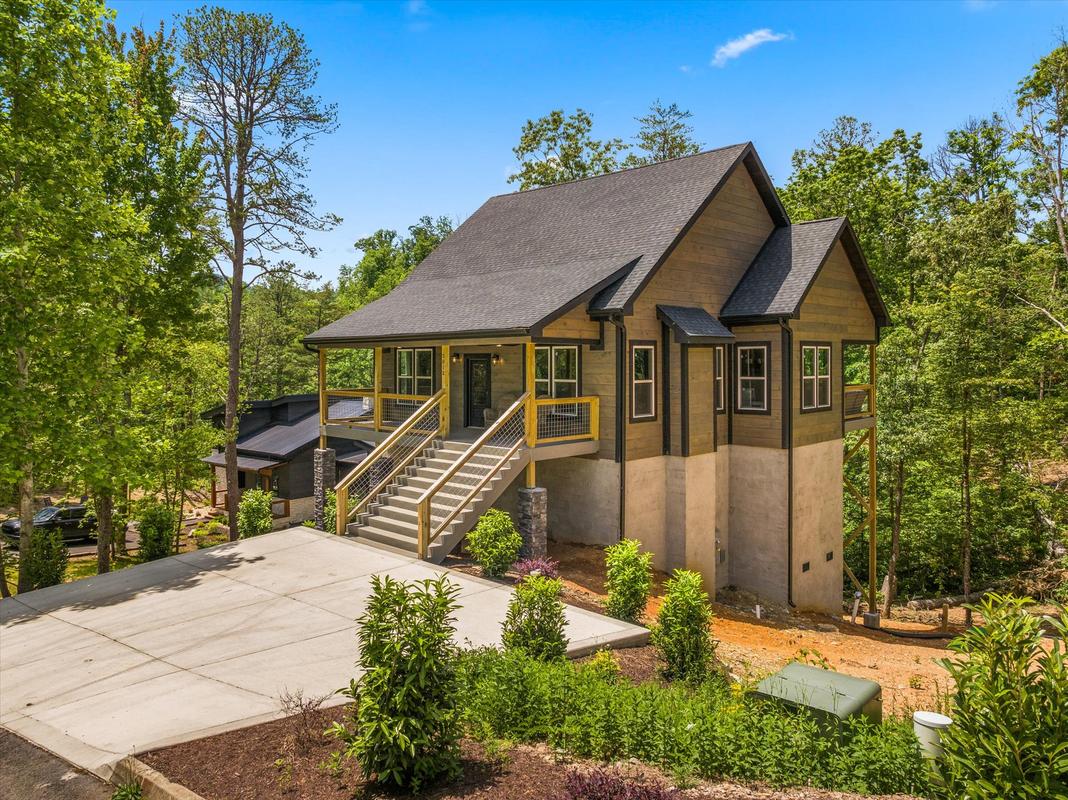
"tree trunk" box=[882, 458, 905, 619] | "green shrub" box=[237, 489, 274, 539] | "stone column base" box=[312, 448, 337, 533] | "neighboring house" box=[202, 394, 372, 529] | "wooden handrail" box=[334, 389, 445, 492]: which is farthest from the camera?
"neighboring house" box=[202, 394, 372, 529]

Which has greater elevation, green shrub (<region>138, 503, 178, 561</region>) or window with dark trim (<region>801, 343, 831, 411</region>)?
window with dark trim (<region>801, 343, 831, 411</region>)

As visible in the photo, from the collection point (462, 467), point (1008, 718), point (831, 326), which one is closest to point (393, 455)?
point (462, 467)

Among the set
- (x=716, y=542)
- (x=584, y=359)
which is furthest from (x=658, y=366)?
(x=716, y=542)

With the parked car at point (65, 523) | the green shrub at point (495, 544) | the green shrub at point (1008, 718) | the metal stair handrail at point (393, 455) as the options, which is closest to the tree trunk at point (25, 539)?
the metal stair handrail at point (393, 455)

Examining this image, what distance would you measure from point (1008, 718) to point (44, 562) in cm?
1637

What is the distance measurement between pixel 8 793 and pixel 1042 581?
25.3m

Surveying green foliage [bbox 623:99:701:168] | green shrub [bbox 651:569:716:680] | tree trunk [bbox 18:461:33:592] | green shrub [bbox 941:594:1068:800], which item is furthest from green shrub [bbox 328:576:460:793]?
green foliage [bbox 623:99:701:168]

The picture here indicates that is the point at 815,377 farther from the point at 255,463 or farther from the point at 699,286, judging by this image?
the point at 255,463

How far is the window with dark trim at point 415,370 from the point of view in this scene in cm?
1956

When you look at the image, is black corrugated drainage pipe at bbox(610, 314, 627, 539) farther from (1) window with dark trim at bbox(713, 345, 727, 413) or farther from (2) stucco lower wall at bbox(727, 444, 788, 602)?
(2) stucco lower wall at bbox(727, 444, 788, 602)

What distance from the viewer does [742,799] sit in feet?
15.7

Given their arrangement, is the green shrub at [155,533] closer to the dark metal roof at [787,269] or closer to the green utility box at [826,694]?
the dark metal roof at [787,269]

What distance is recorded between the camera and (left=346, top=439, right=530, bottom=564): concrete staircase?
44.0ft

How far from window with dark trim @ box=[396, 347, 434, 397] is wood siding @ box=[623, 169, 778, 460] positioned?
6.28 meters
